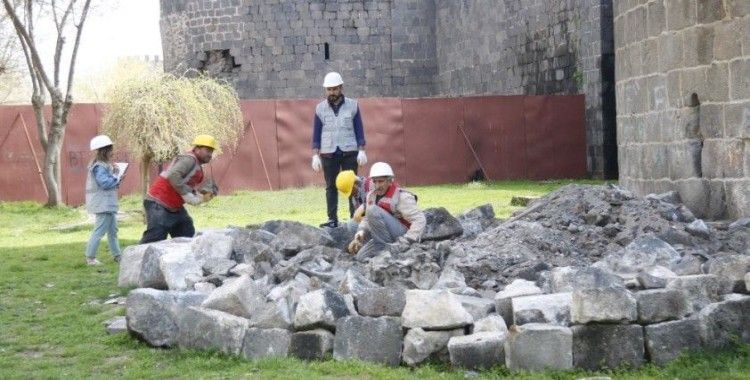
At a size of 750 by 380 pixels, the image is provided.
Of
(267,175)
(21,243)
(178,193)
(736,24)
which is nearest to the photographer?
(736,24)

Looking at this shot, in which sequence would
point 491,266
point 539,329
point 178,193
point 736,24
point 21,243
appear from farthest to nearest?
1. point 21,243
2. point 178,193
3. point 736,24
4. point 491,266
5. point 539,329

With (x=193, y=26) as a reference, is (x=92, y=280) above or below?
below

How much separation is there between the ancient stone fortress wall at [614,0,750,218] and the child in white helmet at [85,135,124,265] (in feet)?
16.8

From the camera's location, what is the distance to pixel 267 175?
25047 millimetres

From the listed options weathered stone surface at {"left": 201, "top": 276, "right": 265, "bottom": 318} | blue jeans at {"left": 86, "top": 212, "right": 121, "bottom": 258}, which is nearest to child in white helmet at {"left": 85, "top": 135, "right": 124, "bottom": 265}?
blue jeans at {"left": 86, "top": 212, "right": 121, "bottom": 258}

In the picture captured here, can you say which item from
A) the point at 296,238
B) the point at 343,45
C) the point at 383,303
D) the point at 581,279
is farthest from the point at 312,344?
the point at 343,45

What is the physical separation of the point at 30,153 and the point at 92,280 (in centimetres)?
1208

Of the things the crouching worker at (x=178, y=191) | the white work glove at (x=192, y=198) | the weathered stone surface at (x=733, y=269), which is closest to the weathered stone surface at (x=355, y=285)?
the weathered stone surface at (x=733, y=269)

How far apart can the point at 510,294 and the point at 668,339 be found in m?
1.01

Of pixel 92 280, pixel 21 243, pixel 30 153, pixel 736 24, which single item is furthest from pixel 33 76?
pixel 736 24

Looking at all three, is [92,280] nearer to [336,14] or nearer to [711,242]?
[711,242]

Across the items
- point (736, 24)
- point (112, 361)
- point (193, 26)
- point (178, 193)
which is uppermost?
point (193, 26)

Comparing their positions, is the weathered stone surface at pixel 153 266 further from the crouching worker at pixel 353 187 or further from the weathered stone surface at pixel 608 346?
the weathered stone surface at pixel 608 346

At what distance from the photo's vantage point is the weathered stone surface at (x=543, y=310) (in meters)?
6.94
